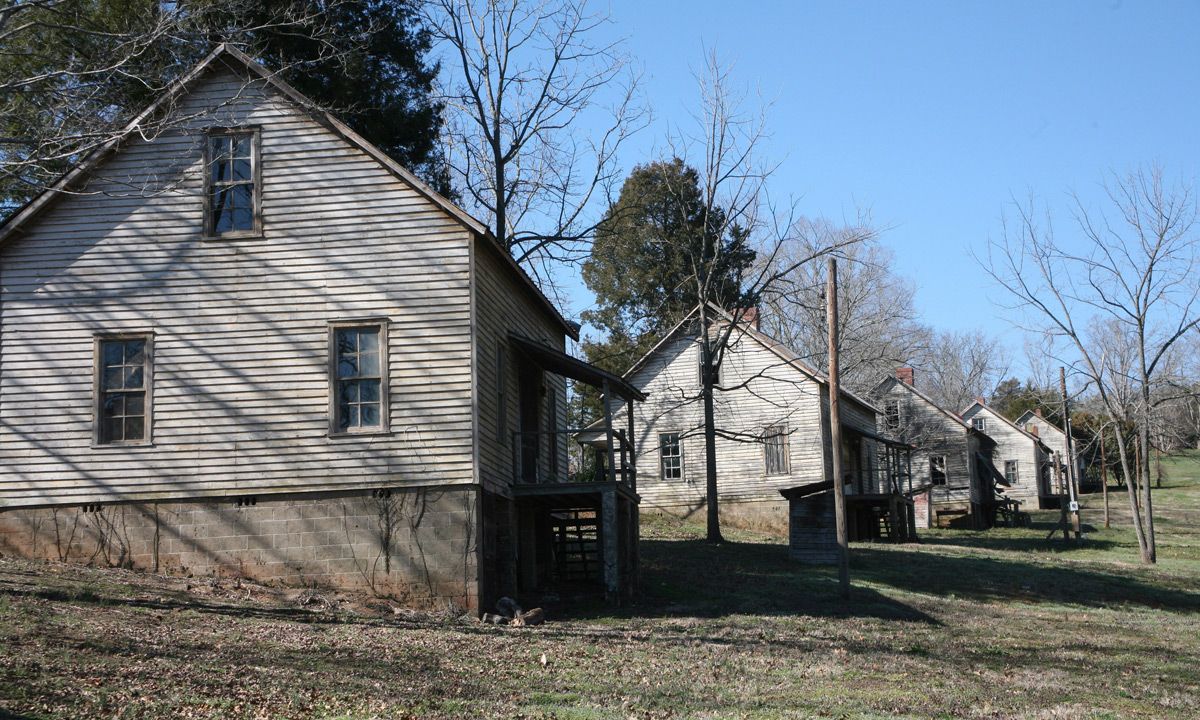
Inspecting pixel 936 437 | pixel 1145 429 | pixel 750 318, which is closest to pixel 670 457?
pixel 750 318

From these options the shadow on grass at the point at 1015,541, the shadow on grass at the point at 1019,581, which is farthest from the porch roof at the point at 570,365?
the shadow on grass at the point at 1015,541

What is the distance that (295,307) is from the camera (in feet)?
65.7

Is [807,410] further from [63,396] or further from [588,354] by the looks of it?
[63,396]

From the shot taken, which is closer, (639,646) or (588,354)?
(639,646)

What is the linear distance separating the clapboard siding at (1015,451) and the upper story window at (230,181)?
54304 mm

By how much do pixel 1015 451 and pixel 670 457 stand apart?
33.5m

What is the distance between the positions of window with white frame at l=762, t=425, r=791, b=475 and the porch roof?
17668 mm

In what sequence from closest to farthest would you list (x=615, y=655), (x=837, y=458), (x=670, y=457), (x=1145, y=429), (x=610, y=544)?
1. (x=615, y=655)
2. (x=610, y=544)
3. (x=837, y=458)
4. (x=1145, y=429)
5. (x=670, y=457)

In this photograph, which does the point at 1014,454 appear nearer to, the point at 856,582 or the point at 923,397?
the point at 923,397

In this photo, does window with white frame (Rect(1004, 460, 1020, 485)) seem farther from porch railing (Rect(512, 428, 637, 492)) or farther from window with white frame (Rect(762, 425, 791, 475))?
porch railing (Rect(512, 428, 637, 492))

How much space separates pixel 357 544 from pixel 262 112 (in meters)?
7.53

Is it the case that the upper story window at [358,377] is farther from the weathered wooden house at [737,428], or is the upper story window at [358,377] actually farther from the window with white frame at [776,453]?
the window with white frame at [776,453]

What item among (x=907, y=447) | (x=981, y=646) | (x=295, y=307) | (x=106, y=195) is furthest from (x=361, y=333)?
(x=907, y=447)

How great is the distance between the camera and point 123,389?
20000mm
